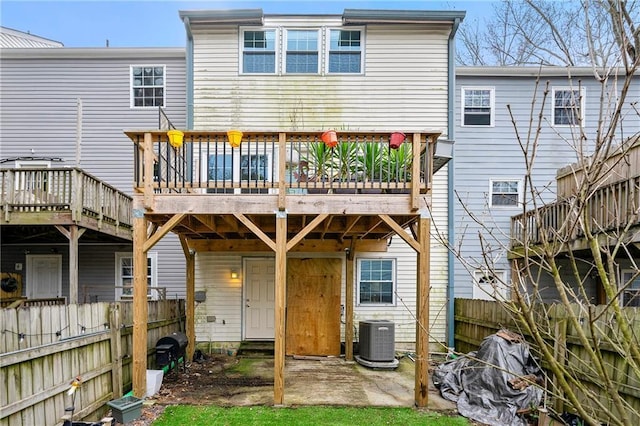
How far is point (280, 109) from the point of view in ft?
28.9

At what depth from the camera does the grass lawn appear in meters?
4.74

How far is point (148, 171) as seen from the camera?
5.38 meters

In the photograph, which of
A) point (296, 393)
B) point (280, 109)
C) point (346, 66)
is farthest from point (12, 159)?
point (296, 393)

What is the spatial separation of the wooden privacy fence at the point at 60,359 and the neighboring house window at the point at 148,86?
19.5 ft

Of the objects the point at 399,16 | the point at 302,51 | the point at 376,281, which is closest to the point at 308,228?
the point at 376,281

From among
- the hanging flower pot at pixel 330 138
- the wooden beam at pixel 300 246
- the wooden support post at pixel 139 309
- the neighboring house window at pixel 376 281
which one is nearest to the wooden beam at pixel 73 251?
the wooden beam at pixel 300 246

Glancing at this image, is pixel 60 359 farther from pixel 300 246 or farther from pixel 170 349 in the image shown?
pixel 300 246

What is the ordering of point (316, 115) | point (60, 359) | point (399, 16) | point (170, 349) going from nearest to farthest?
point (60, 359), point (170, 349), point (399, 16), point (316, 115)

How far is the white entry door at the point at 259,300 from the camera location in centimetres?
865

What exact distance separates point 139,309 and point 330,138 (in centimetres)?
364

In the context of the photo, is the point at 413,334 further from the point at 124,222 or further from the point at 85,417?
the point at 124,222

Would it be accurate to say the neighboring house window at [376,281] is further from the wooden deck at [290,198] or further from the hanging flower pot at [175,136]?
the hanging flower pot at [175,136]

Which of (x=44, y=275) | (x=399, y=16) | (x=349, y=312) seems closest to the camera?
(x=349, y=312)

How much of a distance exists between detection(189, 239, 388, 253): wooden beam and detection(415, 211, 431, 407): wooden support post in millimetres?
2959
